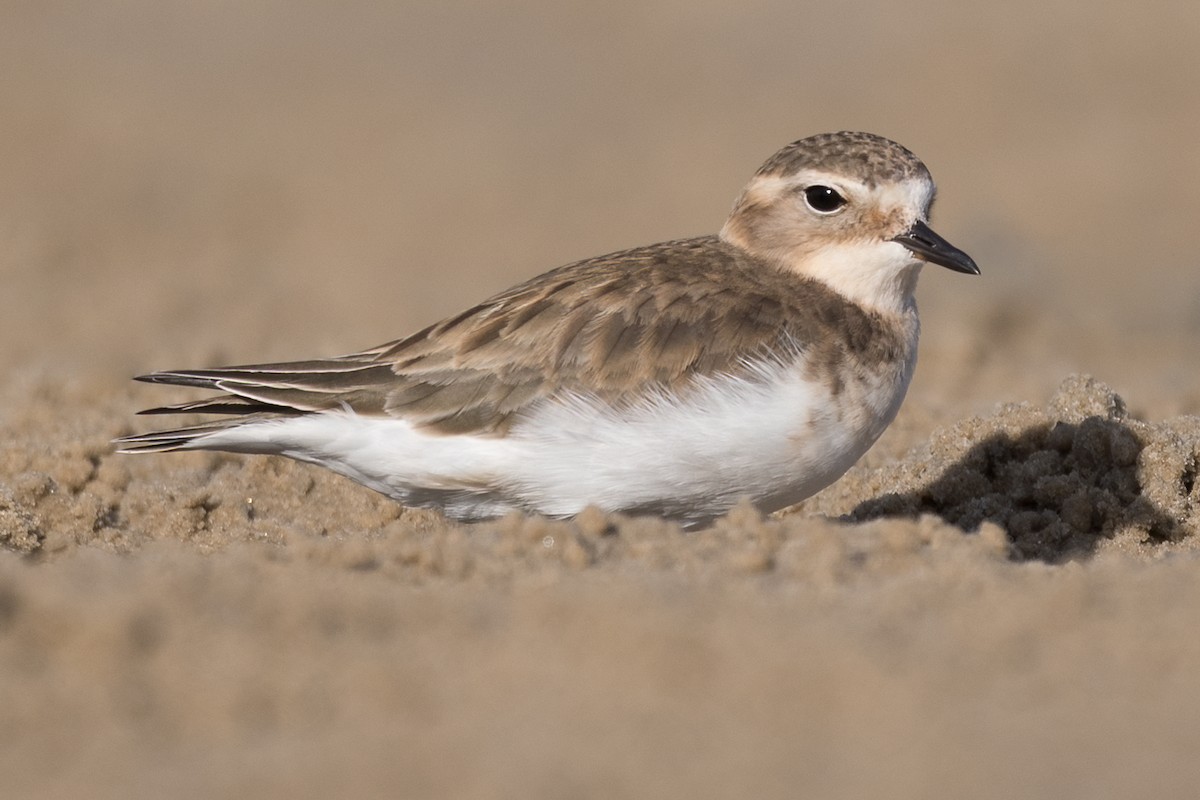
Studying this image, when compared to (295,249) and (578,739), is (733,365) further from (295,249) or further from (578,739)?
(295,249)

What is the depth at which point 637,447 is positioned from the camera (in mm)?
5426

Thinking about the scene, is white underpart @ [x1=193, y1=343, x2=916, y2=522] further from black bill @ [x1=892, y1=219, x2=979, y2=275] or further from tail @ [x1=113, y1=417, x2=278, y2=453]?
black bill @ [x1=892, y1=219, x2=979, y2=275]

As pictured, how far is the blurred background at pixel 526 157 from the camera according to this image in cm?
1195

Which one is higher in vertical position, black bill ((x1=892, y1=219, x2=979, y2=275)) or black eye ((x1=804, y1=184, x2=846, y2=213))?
black eye ((x1=804, y1=184, x2=846, y2=213))

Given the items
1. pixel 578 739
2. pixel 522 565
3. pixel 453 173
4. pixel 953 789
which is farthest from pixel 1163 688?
pixel 453 173

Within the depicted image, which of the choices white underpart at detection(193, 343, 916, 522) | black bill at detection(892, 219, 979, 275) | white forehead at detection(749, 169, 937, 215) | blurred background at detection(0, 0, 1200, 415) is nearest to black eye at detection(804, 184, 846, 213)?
white forehead at detection(749, 169, 937, 215)

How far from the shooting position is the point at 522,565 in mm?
4688

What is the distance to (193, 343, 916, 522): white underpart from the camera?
5.43 metres

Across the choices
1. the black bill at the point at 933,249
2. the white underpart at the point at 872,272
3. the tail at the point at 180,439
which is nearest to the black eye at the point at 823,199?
the white underpart at the point at 872,272

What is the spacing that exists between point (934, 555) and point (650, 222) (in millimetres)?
11426

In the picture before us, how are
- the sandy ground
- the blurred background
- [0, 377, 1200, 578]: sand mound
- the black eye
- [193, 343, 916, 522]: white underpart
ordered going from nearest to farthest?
the sandy ground → [193, 343, 916, 522]: white underpart → [0, 377, 1200, 578]: sand mound → the black eye → the blurred background

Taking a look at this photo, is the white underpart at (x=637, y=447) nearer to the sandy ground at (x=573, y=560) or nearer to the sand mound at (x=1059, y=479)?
the sandy ground at (x=573, y=560)

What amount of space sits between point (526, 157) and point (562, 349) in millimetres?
12881

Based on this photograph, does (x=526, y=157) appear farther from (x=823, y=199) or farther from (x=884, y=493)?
(x=823, y=199)
